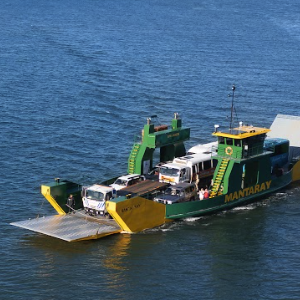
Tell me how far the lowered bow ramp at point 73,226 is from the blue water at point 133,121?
790mm

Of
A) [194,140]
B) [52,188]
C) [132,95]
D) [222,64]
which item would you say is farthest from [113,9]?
[52,188]

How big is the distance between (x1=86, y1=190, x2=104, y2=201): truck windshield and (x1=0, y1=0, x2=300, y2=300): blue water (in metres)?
2.93

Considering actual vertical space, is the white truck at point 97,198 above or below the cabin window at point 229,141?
below

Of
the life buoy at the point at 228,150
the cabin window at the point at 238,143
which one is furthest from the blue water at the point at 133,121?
the cabin window at the point at 238,143

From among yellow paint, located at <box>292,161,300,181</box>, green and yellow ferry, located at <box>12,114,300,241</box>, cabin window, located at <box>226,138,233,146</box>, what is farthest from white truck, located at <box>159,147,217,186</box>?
yellow paint, located at <box>292,161,300,181</box>

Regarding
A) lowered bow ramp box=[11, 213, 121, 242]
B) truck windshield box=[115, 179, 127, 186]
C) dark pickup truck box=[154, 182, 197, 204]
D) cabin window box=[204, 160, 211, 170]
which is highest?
cabin window box=[204, 160, 211, 170]

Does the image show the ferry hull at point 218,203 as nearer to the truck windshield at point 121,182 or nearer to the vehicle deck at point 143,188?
the vehicle deck at point 143,188

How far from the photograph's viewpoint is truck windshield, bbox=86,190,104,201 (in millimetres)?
52312

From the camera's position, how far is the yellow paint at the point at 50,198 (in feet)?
175

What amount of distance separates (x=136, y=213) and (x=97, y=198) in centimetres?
298

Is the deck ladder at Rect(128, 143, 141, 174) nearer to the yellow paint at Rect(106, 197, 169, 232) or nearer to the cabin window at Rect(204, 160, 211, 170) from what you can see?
the cabin window at Rect(204, 160, 211, 170)

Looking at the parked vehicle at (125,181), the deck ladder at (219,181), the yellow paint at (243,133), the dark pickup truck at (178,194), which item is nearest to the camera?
the dark pickup truck at (178,194)

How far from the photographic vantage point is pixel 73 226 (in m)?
51.5

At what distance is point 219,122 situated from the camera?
81188 mm
